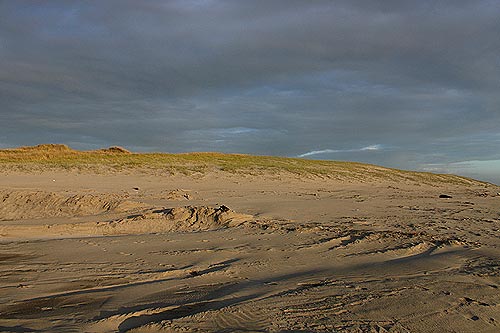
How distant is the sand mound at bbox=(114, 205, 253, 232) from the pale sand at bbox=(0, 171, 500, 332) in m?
0.03

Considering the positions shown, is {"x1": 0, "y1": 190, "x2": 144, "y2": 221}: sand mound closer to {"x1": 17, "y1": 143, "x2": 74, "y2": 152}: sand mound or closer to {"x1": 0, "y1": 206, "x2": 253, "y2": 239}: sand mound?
{"x1": 0, "y1": 206, "x2": 253, "y2": 239}: sand mound

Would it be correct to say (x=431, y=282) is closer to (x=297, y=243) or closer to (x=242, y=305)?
(x=242, y=305)

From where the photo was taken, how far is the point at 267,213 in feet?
27.9

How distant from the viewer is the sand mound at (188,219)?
24.2 feet

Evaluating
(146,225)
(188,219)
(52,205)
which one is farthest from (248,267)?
(52,205)

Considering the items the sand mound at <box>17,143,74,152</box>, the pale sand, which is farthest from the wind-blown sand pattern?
the sand mound at <box>17,143,74,152</box>

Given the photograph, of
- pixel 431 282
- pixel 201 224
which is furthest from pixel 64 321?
pixel 201 224

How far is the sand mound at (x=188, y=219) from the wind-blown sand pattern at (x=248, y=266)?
28 millimetres

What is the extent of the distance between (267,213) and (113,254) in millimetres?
3649

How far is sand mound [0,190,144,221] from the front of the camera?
29.2ft

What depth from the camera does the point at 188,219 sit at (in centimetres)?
765

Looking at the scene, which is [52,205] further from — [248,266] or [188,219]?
[248,266]

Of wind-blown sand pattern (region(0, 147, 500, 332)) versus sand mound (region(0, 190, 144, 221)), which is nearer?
wind-blown sand pattern (region(0, 147, 500, 332))

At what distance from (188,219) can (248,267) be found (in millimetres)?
3152
